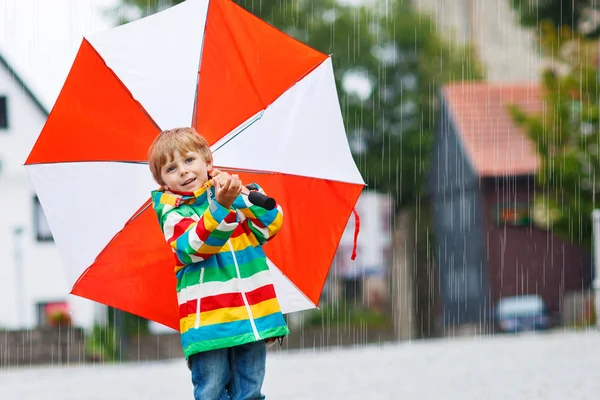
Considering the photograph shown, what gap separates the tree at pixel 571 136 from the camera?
27.2 metres

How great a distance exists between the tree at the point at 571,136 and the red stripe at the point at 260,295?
23.6 meters

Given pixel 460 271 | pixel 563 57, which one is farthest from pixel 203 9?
pixel 460 271

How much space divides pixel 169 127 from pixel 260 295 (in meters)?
0.96

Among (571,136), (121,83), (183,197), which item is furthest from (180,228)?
(571,136)

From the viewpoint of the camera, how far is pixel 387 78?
40.1m

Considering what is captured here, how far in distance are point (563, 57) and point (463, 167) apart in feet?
50.7

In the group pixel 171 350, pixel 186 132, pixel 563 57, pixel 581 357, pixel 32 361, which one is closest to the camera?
pixel 186 132

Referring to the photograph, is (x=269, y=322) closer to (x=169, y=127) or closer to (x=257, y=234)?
(x=257, y=234)

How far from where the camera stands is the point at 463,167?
42.5 metres

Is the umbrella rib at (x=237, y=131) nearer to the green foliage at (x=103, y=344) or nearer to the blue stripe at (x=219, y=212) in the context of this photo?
the blue stripe at (x=219, y=212)

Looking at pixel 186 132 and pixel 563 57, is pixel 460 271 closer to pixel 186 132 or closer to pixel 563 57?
pixel 563 57

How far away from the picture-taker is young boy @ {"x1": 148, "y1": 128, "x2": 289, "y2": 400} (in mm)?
3977

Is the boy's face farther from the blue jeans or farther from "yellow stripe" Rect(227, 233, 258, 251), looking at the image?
the blue jeans

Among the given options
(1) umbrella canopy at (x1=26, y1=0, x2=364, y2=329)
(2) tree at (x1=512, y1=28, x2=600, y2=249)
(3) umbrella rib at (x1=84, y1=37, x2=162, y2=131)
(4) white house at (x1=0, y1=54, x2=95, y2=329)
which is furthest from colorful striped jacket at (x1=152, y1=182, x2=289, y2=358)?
(4) white house at (x1=0, y1=54, x2=95, y2=329)
